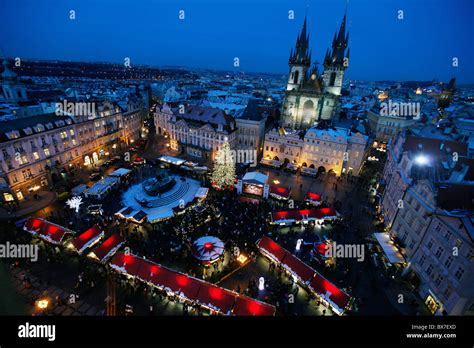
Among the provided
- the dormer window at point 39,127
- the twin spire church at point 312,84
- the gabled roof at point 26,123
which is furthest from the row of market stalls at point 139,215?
the twin spire church at point 312,84

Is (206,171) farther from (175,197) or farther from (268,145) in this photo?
(268,145)

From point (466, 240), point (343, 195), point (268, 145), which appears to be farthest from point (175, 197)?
point (466, 240)

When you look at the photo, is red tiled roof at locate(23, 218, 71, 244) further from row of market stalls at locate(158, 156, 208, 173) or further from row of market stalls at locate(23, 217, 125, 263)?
row of market stalls at locate(158, 156, 208, 173)

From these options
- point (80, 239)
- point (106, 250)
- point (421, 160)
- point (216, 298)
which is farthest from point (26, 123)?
point (421, 160)

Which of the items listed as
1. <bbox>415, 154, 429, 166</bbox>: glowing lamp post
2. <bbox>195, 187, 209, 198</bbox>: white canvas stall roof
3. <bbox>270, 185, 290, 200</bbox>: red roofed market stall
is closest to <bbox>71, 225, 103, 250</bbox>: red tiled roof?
<bbox>195, 187, 209, 198</bbox>: white canvas stall roof

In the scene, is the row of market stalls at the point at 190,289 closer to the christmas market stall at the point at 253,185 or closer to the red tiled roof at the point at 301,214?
the red tiled roof at the point at 301,214

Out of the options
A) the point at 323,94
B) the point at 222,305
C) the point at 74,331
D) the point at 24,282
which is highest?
the point at 323,94

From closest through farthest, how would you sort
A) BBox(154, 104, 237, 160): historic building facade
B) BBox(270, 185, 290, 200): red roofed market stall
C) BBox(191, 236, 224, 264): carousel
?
1. BBox(191, 236, 224, 264): carousel
2. BBox(270, 185, 290, 200): red roofed market stall
3. BBox(154, 104, 237, 160): historic building facade
